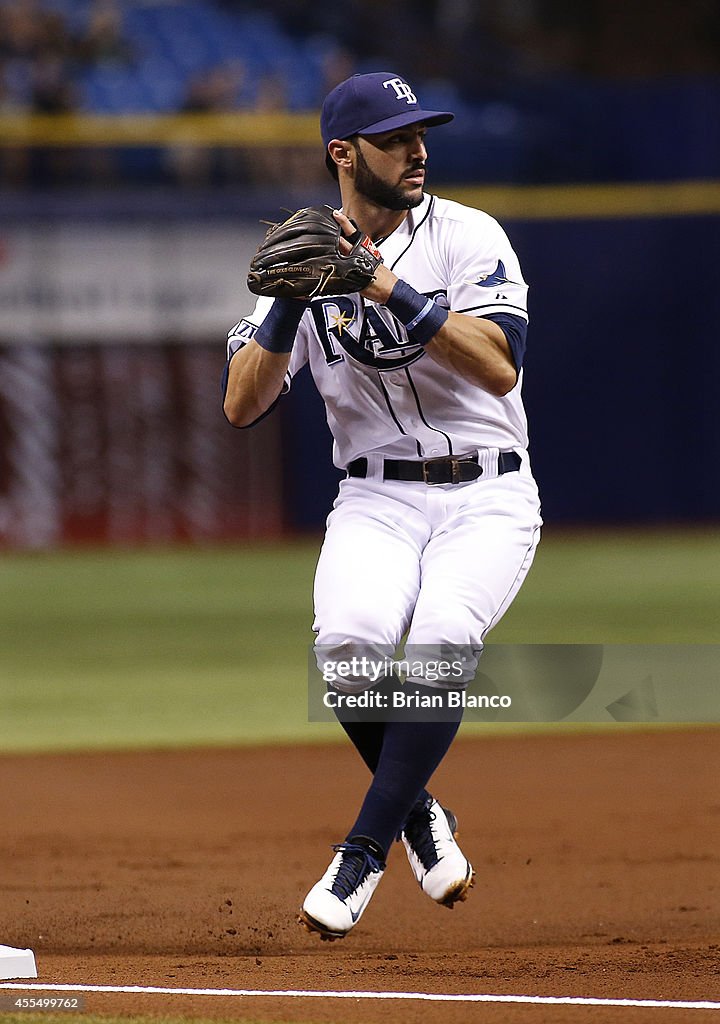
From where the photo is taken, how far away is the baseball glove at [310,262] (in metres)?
3.20

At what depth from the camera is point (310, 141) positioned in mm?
14070

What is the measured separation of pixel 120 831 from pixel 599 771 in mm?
1938

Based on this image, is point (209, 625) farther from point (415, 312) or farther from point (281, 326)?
point (415, 312)

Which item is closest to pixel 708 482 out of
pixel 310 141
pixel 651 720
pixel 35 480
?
pixel 310 141

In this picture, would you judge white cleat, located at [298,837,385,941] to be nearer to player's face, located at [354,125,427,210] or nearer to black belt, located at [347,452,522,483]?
black belt, located at [347,452,522,483]

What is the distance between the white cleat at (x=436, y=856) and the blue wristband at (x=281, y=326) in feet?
3.65

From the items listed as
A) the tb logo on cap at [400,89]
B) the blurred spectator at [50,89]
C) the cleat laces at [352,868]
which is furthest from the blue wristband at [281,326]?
the blurred spectator at [50,89]

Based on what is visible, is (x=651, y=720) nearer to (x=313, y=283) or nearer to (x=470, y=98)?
(x=313, y=283)

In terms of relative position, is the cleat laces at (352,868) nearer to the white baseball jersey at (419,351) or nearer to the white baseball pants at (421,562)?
the white baseball pants at (421,562)

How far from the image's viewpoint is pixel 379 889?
14.0 ft

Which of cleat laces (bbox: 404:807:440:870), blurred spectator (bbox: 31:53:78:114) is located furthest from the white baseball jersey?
blurred spectator (bbox: 31:53:78:114)

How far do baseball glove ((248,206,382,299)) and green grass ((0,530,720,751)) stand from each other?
346 cm

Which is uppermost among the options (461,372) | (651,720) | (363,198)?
(363,198)

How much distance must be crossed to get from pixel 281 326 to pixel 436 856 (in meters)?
1.24
